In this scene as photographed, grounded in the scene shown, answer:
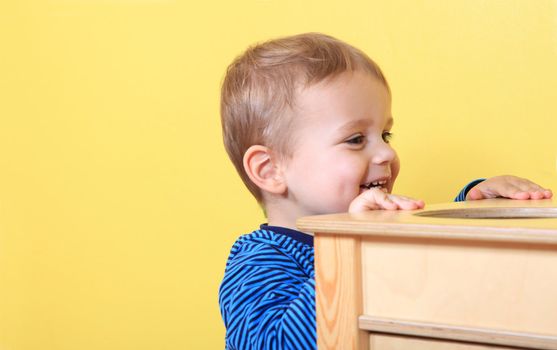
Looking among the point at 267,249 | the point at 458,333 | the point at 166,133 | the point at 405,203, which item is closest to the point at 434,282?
the point at 458,333

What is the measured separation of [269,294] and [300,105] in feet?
0.88

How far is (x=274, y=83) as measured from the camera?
106cm

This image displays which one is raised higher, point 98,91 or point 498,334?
point 98,91

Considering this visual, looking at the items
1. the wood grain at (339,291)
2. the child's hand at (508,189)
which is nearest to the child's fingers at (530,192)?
the child's hand at (508,189)

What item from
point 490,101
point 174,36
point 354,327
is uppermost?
point 174,36

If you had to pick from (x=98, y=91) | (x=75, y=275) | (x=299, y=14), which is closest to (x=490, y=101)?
(x=299, y=14)

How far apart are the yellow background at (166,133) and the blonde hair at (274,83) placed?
320 mm

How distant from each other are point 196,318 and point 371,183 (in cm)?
73

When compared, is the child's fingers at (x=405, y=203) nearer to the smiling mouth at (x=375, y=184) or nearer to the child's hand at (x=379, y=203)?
the child's hand at (x=379, y=203)

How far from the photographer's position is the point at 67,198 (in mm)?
1758

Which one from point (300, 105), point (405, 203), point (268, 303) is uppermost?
point (300, 105)

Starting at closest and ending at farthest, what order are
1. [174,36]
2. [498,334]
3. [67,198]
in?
[498,334] → [174,36] → [67,198]

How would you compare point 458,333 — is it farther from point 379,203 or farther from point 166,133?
point 166,133

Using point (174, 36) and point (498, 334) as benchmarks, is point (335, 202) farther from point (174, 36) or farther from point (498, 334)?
point (174, 36)
